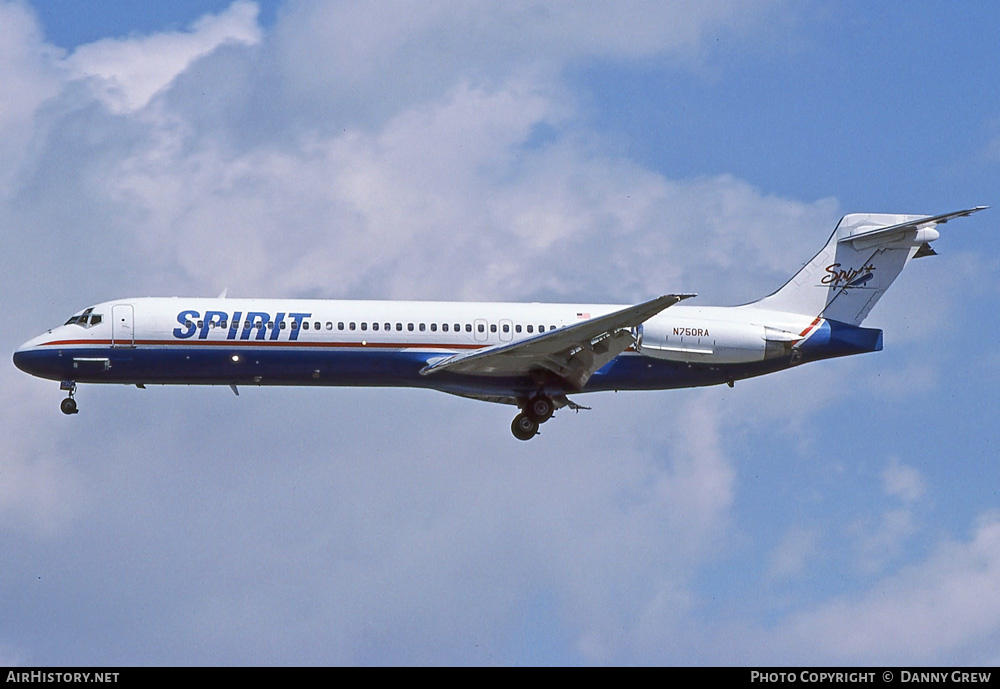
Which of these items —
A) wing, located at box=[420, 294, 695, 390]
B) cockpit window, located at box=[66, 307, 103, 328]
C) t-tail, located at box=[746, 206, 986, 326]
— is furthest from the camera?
t-tail, located at box=[746, 206, 986, 326]

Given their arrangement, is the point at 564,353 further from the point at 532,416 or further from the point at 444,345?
the point at 444,345

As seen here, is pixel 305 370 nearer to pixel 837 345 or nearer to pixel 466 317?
pixel 466 317

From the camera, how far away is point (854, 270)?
40594 millimetres

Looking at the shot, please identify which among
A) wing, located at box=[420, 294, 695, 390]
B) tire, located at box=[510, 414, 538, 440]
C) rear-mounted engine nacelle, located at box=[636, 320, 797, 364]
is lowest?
tire, located at box=[510, 414, 538, 440]

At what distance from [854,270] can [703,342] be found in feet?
18.1

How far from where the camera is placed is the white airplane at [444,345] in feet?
120

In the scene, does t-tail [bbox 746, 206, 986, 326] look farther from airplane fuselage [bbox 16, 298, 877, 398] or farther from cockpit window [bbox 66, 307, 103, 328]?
cockpit window [bbox 66, 307, 103, 328]

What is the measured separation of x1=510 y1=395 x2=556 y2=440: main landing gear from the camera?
3819 cm

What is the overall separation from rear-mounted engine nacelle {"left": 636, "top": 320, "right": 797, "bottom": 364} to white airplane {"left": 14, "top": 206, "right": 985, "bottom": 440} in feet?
0.09

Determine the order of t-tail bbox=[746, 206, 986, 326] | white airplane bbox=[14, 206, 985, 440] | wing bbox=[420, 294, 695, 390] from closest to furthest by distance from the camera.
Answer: wing bbox=[420, 294, 695, 390], white airplane bbox=[14, 206, 985, 440], t-tail bbox=[746, 206, 986, 326]

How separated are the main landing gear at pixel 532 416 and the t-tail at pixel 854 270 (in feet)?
23.0

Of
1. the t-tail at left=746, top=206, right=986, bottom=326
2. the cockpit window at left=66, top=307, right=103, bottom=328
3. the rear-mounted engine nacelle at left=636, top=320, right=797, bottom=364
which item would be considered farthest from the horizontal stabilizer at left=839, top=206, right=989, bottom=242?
the cockpit window at left=66, top=307, right=103, bottom=328
